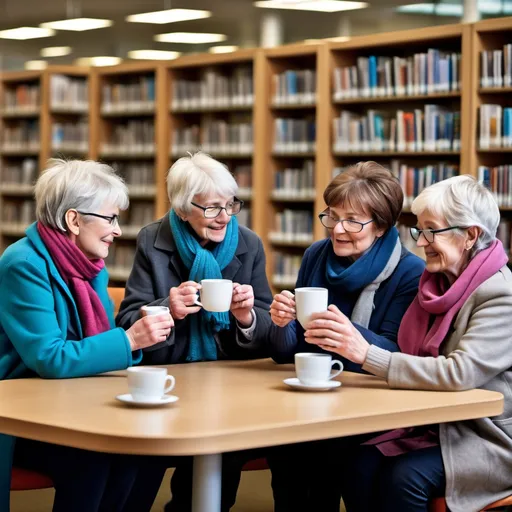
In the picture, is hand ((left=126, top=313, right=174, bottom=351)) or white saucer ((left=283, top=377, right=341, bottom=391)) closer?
white saucer ((left=283, top=377, right=341, bottom=391))

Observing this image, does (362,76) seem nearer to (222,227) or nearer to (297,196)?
(297,196)

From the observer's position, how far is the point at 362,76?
6.91m

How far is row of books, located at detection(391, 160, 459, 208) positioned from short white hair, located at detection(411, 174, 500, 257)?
12.6ft

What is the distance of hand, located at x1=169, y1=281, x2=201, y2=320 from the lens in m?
2.99

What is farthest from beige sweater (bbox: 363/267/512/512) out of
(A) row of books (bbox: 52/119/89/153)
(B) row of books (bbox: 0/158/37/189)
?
(B) row of books (bbox: 0/158/37/189)

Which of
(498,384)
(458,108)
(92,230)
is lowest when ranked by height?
(498,384)

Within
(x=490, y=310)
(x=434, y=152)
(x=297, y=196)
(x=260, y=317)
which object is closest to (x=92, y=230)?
(x=260, y=317)

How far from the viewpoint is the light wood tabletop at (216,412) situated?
2.03 meters

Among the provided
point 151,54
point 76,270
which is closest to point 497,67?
point 76,270

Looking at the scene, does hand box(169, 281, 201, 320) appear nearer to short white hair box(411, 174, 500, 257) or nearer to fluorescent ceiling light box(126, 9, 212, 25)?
short white hair box(411, 174, 500, 257)

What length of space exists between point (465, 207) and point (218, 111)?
5502 mm

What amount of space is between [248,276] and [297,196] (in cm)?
405

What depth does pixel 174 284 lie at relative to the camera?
3309 mm

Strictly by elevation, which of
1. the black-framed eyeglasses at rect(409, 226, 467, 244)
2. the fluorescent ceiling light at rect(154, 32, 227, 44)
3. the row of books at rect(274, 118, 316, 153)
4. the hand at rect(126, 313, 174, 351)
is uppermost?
the fluorescent ceiling light at rect(154, 32, 227, 44)
